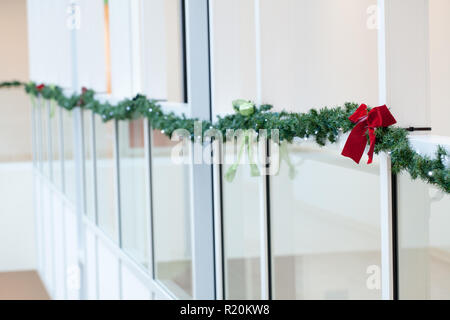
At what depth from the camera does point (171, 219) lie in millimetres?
3109

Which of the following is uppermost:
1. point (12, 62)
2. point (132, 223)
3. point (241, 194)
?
point (12, 62)

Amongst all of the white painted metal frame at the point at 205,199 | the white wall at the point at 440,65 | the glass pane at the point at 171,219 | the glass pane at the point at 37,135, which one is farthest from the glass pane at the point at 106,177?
the glass pane at the point at 37,135

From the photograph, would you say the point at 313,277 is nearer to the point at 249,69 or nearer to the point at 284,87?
the point at 284,87

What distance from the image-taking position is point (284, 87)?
6.67 feet

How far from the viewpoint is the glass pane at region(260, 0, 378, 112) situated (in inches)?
62.4

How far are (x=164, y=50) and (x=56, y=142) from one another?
3706 millimetres

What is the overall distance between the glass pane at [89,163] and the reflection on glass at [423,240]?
11.5ft

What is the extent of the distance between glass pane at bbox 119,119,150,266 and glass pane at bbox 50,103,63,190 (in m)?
2.53

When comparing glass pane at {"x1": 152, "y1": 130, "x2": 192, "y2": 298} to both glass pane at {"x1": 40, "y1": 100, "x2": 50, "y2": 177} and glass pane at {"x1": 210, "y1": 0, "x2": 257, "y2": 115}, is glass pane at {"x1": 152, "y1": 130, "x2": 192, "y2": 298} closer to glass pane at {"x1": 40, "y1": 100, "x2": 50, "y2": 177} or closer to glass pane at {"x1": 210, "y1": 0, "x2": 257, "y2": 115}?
glass pane at {"x1": 210, "y1": 0, "x2": 257, "y2": 115}

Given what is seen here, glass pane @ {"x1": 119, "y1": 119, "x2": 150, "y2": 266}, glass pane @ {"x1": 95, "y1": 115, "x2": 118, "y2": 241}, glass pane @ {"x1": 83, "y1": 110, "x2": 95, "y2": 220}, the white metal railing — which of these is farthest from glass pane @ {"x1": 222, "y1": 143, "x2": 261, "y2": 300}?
glass pane @ {"x1": 83, "y1": 110, "x2": 95, "y2": 220}

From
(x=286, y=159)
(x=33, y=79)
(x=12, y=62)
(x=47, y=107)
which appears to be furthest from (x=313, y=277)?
(x=12, y=62)
